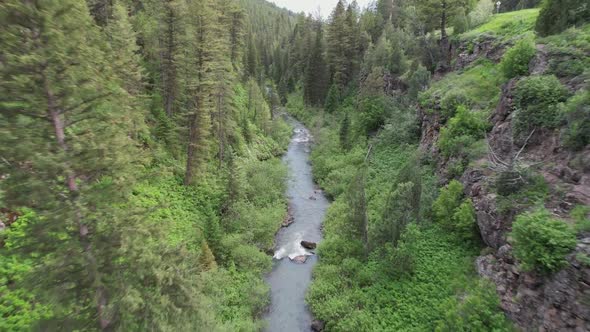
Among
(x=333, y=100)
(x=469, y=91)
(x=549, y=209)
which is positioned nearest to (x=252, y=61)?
(x=333, y=100)

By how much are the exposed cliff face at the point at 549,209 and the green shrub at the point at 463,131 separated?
2.91 ft

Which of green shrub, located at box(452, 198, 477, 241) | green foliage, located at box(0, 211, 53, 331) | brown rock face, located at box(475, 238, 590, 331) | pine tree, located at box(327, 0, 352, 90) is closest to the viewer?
brown rock face, located at box(475, 238, 590, 331)

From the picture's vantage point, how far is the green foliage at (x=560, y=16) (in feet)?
65.2

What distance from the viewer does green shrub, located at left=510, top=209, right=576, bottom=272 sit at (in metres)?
10.6

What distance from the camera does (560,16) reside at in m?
20.9

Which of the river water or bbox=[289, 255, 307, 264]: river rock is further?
bbox=[289, 255, 307, 264]: river rock

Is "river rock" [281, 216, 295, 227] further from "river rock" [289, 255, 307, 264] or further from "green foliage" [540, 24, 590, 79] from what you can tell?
"green foliage" [540, 24, 590, 79]

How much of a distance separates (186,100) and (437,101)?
23.2 meters

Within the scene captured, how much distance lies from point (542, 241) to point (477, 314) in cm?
426

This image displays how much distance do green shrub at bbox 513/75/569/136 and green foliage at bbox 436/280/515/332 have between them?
8.84m

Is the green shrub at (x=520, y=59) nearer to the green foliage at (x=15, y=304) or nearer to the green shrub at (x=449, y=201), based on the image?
the green shrub at (x=449, y=201)

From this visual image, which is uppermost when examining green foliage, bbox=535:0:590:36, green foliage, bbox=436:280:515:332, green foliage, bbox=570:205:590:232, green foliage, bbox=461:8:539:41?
green foliage, bbox=461:8:539:41

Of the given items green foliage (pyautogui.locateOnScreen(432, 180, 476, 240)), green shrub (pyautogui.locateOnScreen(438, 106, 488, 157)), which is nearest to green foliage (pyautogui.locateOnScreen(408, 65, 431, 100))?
green shrub (pyautogui.locateOnScreen(438, 106, 488, 157))

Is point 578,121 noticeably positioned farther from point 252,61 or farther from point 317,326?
point 252,61
